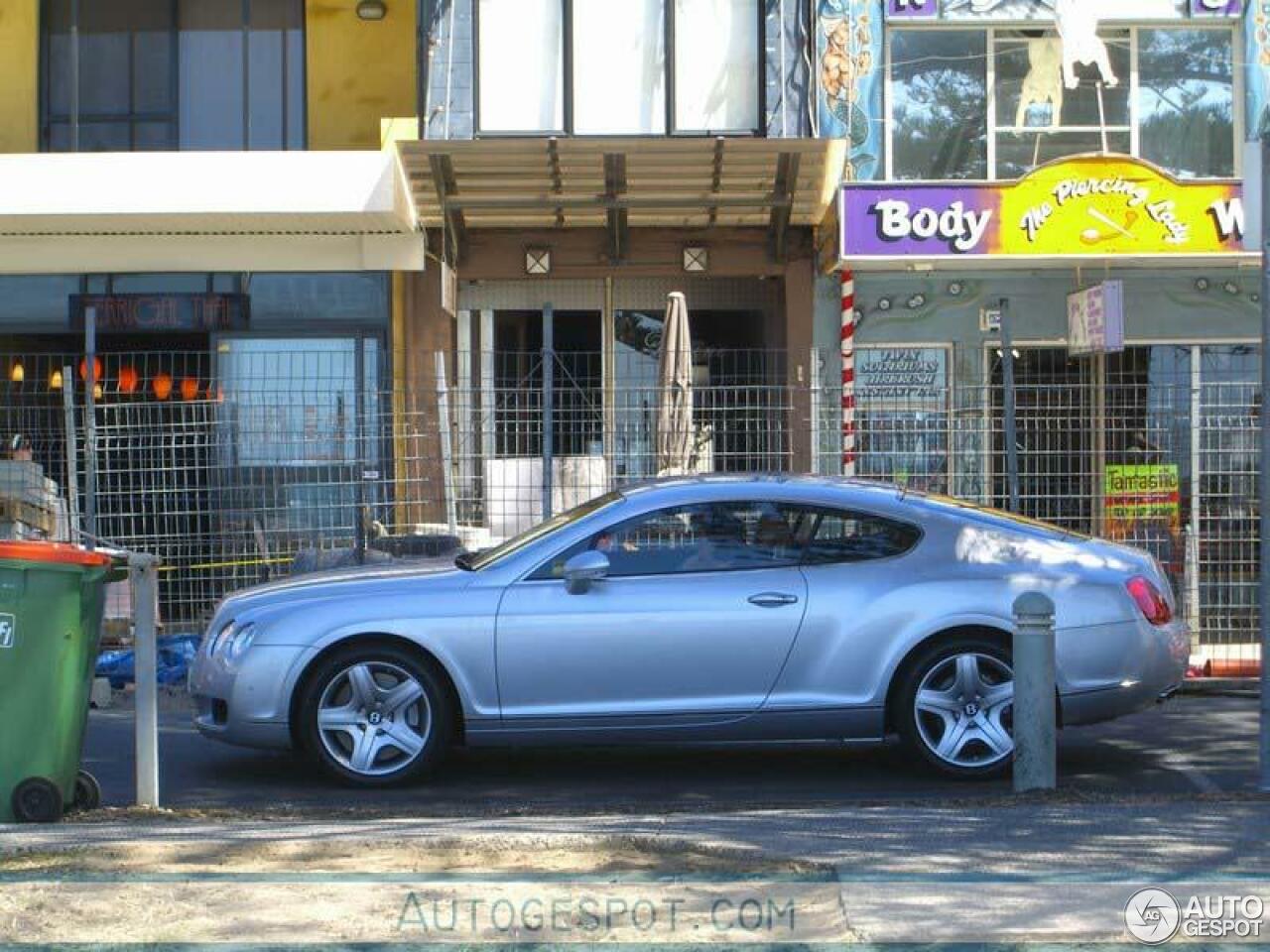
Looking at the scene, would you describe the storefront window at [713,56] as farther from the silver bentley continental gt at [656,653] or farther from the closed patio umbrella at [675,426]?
the silver bentley continental gt at [656,653]

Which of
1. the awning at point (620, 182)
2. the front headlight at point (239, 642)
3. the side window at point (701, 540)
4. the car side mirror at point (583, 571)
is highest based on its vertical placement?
the awning at point (620, 182)

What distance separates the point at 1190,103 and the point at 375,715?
9962 mm

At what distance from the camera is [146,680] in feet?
24.8

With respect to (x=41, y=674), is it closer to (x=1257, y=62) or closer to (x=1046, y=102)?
(x=1046, y=102)

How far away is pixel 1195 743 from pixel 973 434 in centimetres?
350

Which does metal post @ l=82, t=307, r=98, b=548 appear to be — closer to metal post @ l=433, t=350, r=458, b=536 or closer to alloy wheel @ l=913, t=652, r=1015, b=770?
metal post @ l=433, t=350, r=458, b=536

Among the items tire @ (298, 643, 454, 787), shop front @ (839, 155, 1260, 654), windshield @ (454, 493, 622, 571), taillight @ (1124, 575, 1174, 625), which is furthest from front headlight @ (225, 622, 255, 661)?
shop front @ (839, 155, 1260, 654)

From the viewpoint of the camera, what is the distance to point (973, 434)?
484 inches

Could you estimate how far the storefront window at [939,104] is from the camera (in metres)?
14.6

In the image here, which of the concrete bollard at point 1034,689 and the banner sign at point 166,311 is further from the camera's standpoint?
the banner sign at point 166,311

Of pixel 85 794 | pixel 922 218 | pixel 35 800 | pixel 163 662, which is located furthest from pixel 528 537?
pixel 922 218

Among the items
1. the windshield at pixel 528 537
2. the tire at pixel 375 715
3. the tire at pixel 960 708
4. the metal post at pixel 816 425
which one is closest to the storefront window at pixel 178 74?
the metal post at pixel 816 425

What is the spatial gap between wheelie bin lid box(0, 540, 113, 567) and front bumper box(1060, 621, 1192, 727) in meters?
4.53

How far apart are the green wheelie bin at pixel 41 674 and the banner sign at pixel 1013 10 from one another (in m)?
9.74
